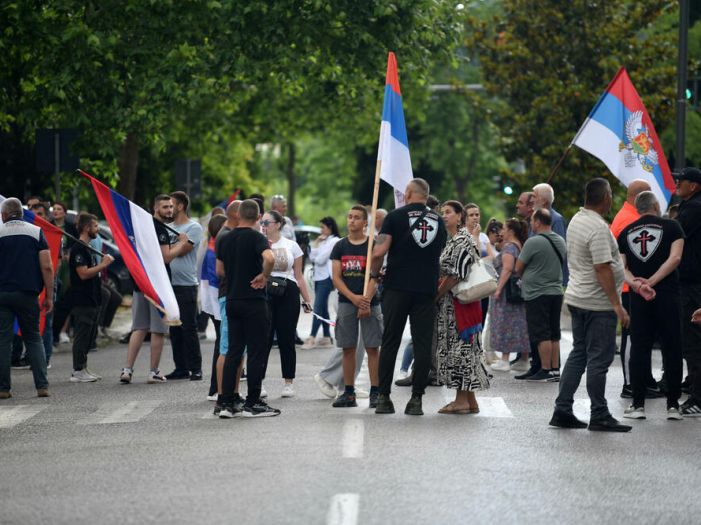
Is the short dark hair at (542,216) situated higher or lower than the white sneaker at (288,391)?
higher

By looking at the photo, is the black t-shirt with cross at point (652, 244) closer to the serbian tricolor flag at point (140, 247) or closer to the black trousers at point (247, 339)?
the black trousers at point (247, 339)

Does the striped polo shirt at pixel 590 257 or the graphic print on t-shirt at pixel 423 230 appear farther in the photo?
the graphic print on t-shirt at pixel 423 230

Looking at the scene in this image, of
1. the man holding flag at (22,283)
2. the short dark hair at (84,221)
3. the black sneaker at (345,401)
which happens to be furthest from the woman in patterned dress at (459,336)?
the short dark hair at (84,221)

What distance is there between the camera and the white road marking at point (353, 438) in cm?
932

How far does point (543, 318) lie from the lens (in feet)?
47.8

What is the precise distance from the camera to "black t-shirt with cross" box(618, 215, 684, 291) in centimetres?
1125

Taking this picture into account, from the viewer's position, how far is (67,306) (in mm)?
15164

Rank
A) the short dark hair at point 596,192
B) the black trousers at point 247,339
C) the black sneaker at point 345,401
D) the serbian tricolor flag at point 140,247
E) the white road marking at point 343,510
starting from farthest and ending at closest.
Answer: the serbian tricolor flag at point 140,247 < the black sneaker at point 345,401 < the black trousers at point 247,339 < the short dark hair at point 596,192 < the white road marking at point 343,510

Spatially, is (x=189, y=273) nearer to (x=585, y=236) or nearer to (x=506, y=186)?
(x=585, y=236)

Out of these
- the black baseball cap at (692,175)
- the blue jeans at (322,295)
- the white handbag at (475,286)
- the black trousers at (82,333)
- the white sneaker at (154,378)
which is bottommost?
the white sneaker at (154,378)

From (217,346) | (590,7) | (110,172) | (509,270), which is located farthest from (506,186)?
(217,346)

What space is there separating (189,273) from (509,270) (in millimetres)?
3513

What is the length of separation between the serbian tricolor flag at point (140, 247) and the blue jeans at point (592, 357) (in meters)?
4.17

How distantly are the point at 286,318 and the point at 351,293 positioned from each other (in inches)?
40.2
